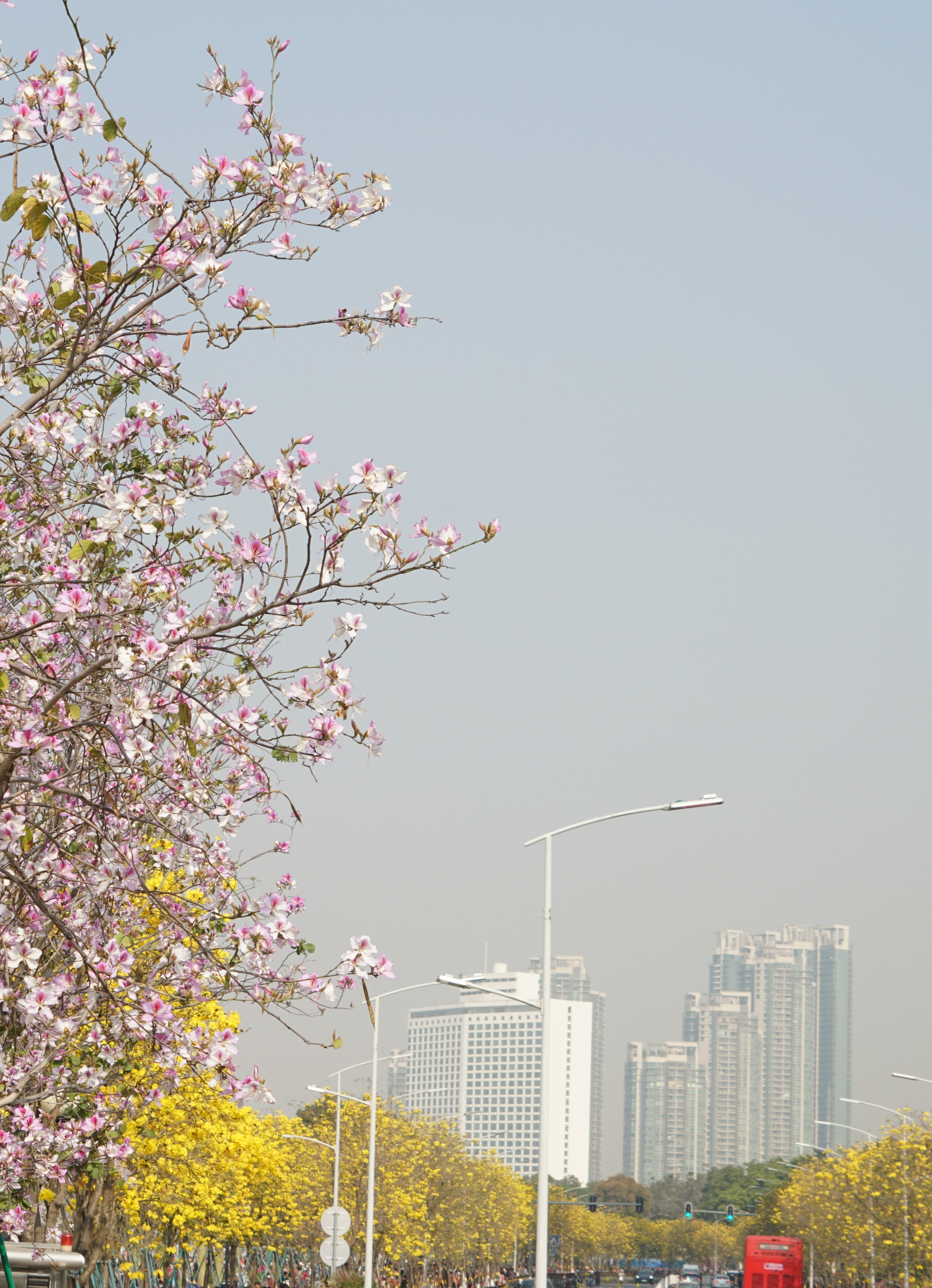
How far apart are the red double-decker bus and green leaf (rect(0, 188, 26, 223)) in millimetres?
43066

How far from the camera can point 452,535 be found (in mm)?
6199

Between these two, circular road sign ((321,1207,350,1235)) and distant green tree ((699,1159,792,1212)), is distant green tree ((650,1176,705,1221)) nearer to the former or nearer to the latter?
distant green tree ((699,1159,792,1212))

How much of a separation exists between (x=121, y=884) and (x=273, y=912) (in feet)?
3.63

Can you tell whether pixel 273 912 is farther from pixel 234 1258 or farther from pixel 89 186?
pixel 234 1258

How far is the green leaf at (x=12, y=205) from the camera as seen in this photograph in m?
6.05

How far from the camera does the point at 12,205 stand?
6070 millimetres

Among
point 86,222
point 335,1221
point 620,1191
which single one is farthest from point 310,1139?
point 620,1191

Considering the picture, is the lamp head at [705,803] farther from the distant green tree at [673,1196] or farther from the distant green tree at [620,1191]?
the distant green tree at [673,1196]

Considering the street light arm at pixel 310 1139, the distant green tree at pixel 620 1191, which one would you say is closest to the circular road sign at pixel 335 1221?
the street light arm at pixel 310 1139

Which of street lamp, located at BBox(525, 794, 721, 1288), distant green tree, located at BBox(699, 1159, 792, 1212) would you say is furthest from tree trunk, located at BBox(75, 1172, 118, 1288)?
distant green tree, located at BBox(699, 1159, 792, 1212)

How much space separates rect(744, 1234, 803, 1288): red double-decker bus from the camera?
1708 inches

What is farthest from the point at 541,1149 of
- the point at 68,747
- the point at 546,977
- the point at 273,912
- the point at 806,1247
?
the point at 806,1247

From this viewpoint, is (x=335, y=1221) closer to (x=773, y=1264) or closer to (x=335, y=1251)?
(x=335, y=1251)

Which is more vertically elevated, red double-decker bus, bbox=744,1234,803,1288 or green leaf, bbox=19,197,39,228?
green leaf, bbox=19,197,39,228
